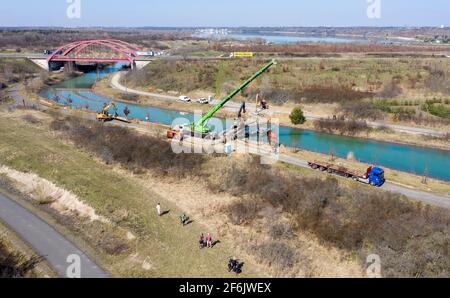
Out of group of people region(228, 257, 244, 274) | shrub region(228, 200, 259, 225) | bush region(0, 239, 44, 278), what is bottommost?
group of people region(228, 257, 244, 274)

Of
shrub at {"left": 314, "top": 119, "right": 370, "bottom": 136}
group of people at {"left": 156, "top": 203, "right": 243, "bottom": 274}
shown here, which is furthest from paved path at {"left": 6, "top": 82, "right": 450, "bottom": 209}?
shrub at {"left": 314, "top": 119, "right": 370, "bottom": 136}

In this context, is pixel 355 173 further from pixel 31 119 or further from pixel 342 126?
pixel 31 119

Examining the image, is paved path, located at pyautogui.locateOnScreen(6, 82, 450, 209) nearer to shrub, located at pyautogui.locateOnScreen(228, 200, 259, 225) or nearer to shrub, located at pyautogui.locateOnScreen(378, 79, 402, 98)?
shrub, located at pyautogui.locateOnScreen(228, 200, 259, 225)

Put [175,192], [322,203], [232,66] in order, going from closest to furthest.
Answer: [322,203] < [175,192] < [232,66]

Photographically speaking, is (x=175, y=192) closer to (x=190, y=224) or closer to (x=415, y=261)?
(x=190, y=224)

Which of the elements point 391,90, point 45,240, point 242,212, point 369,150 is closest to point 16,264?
point 45,240

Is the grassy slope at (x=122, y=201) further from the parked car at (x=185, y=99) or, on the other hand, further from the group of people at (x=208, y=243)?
the parked car at (x=185, y=99)
